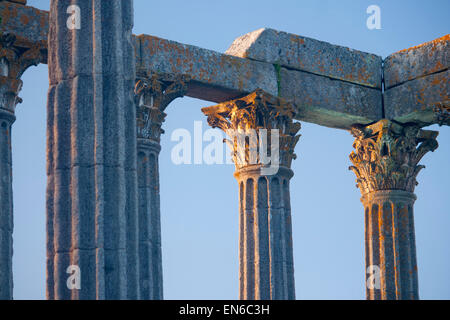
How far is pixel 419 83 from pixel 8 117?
11.8 meters

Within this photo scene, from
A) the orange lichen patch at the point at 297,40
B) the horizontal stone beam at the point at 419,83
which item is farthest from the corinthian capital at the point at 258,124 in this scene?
the horizontal stone beam at the point at 419,83

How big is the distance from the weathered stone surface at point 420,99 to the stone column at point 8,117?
1075 cm

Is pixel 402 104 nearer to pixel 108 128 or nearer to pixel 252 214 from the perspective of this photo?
pixel 252 214

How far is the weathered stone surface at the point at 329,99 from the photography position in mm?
32188

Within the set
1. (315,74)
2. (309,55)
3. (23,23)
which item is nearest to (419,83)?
(315,74)

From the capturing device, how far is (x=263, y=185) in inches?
1228

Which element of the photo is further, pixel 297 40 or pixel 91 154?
pixel 297 40

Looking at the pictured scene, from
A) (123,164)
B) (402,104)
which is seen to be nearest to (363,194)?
(402,104)

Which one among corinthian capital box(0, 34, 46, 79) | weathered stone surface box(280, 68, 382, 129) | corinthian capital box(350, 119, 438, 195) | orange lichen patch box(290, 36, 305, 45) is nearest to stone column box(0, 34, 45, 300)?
corinthian capital box(0, 34, 46, 79)

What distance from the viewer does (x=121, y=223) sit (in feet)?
61.9

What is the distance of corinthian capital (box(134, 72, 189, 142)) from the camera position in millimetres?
29203

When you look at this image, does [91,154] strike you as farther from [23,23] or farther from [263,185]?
[263,185]

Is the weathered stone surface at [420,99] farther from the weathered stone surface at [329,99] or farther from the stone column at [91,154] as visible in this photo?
the stone column at [91,154]

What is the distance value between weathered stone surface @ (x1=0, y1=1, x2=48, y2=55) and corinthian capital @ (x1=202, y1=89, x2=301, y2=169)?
5982mm
